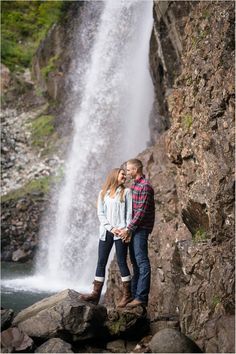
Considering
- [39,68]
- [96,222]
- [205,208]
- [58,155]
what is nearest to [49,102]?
[39,68]

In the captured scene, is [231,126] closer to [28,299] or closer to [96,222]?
[28,299]

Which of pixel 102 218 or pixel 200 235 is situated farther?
pixel 200 235

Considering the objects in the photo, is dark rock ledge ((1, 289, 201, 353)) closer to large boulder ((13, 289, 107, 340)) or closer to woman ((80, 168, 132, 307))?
large boulder ((13, 289, 107, 340))

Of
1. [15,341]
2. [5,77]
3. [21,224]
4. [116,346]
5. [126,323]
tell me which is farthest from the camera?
[5,77]

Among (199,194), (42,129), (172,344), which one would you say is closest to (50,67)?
(42,129)

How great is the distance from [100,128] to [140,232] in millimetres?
17910

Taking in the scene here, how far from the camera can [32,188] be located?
25281mm

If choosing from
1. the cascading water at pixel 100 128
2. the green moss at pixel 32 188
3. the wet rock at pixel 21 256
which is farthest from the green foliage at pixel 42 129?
the wet rock at pixel 21 256

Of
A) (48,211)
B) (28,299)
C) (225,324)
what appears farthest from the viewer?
(48,211)

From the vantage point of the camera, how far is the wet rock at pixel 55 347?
637 cm

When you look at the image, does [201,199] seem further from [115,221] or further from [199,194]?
[115,221]

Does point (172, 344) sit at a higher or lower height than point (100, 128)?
lower

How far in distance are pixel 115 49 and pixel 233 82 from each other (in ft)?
61.8

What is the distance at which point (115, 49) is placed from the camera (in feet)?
84.8
